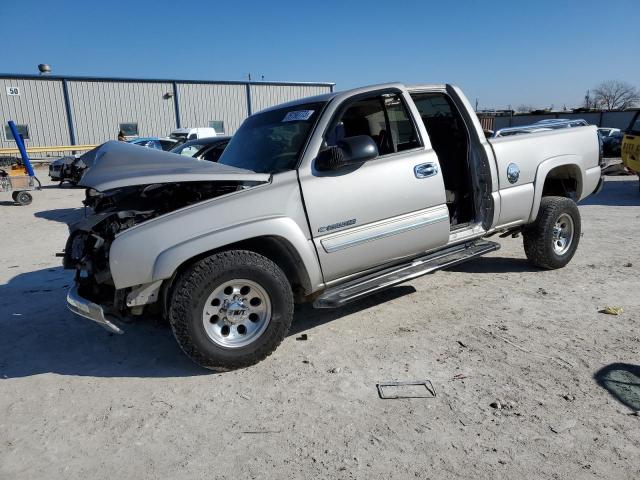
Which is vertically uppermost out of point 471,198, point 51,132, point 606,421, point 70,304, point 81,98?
point 81,98

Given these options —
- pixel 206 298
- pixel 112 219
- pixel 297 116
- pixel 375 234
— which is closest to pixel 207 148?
pixel 297 116

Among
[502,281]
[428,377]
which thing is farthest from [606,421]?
→ [502,281]

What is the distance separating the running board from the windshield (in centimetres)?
105

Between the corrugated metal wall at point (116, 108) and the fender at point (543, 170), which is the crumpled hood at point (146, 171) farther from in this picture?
the corrugated metal wall at point (116, 108)

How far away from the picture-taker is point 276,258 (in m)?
3.76

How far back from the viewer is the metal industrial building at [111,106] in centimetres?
2719

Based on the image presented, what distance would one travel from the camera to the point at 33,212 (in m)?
11.3

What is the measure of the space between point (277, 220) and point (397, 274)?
3.99ft

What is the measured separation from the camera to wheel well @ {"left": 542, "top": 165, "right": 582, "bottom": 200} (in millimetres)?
5512

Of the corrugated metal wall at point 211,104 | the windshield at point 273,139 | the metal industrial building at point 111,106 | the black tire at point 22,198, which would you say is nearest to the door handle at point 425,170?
the windshield at point 273,139

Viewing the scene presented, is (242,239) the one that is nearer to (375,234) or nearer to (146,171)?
(146,171)

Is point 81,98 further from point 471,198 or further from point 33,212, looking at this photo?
point 471,198

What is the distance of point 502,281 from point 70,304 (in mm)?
4202

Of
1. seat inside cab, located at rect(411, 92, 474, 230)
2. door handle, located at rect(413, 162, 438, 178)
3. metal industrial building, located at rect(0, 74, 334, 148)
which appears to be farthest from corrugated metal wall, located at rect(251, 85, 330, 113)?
door handle, located at rect(413, 162, 438, 178)
